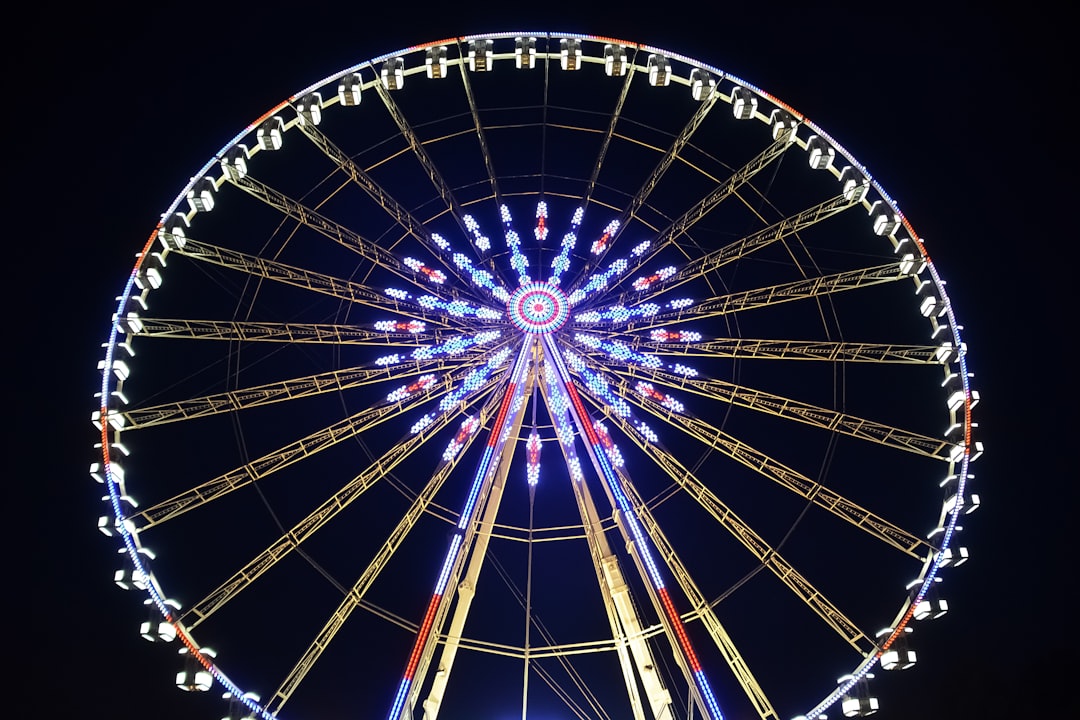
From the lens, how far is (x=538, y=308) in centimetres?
1705

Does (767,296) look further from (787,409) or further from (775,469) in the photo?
(775,469)

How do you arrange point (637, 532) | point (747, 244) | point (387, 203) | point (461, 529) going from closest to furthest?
point (637, 532) → point (461, 529) → point (747, 244) → point (387, 203)

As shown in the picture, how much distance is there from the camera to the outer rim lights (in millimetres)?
16922

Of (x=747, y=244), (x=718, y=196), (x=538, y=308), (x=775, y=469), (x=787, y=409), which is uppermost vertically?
(x=718, y=196)

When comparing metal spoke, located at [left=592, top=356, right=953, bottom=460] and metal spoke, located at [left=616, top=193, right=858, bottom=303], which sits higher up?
metal spoke, located at [left=616, top=193, right=858, bottom=303]

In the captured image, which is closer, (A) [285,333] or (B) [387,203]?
(A) [285,333]

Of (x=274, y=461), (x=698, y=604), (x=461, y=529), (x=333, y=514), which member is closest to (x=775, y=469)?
(x=698, y=604)

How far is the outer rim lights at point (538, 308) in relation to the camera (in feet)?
55.5

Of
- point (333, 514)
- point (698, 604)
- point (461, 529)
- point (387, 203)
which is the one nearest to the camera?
point (461, 529)

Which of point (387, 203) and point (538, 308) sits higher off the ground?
point (387, 203)

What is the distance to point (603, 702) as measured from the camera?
2433 centimetres

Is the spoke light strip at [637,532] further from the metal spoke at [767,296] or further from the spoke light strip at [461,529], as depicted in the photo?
the metal spoke at [767,296]

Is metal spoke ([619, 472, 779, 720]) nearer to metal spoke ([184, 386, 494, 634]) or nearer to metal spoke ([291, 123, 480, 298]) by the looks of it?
metal spoke ([184, 386, 494, 634])

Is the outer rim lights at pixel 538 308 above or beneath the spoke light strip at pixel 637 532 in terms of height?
above
